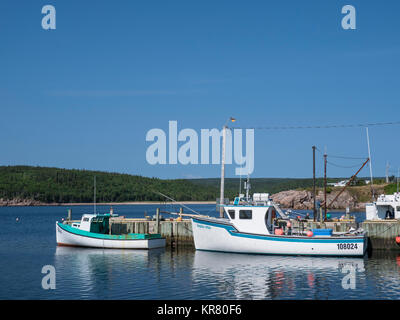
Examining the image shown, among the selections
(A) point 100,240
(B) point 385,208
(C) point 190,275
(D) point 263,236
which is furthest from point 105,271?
(B) point 385,208

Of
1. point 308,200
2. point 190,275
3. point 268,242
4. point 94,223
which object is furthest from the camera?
point 308,200

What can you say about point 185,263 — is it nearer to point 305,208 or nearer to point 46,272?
point 46,272

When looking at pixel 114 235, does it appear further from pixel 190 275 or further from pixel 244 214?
pixel 190 275

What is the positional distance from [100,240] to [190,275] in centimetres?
1714

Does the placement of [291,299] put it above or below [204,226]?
below

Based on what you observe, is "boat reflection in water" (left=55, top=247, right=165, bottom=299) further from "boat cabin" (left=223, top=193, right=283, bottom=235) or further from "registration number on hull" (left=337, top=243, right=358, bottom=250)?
"registration number on hull" (left=337, top=243, right=358, bottom=250)

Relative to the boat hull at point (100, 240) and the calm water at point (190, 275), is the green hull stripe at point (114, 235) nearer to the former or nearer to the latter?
the boat hull at point (100, 240)

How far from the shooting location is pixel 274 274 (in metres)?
34.7

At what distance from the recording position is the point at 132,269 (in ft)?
121

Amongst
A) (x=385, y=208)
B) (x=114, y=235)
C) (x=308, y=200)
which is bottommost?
(x=114, y=235)

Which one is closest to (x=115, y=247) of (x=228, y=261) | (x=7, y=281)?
(x=228, y=261)

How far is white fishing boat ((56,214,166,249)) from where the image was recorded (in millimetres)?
47906
